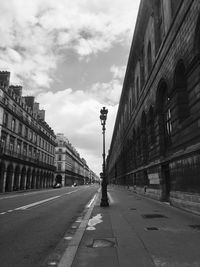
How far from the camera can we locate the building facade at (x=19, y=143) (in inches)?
1629

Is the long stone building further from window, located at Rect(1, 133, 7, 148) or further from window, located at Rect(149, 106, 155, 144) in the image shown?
window, located at Rect(1, 133, 7, 148)

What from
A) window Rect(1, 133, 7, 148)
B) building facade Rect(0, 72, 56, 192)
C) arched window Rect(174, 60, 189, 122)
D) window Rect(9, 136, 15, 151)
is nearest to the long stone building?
arched window Rect(174, 60, 189, 122)

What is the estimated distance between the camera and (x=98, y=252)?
557cm

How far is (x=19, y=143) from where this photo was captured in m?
48.1

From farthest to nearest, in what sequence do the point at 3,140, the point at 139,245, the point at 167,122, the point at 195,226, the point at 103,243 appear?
the point at 3,140, the point at 167,122, the point at 195,226, the point at 103,243, the point at 139,245

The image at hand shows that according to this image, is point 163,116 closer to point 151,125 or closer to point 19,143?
point 151,125

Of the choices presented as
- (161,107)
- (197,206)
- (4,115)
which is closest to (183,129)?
(197,206)

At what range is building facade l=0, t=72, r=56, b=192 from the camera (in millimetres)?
41375

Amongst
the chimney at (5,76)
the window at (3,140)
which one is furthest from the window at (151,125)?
the chimney at (5,76)

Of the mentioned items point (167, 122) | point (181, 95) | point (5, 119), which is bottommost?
point (167, 122)

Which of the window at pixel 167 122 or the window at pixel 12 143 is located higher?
the window at pixel 12 143

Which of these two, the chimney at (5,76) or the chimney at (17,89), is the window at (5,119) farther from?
the chimney at (17,89)

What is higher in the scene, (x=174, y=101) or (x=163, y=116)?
(x=163, y=116)

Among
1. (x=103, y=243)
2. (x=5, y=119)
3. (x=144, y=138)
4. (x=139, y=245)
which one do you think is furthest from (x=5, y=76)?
(x=139, y=245)
